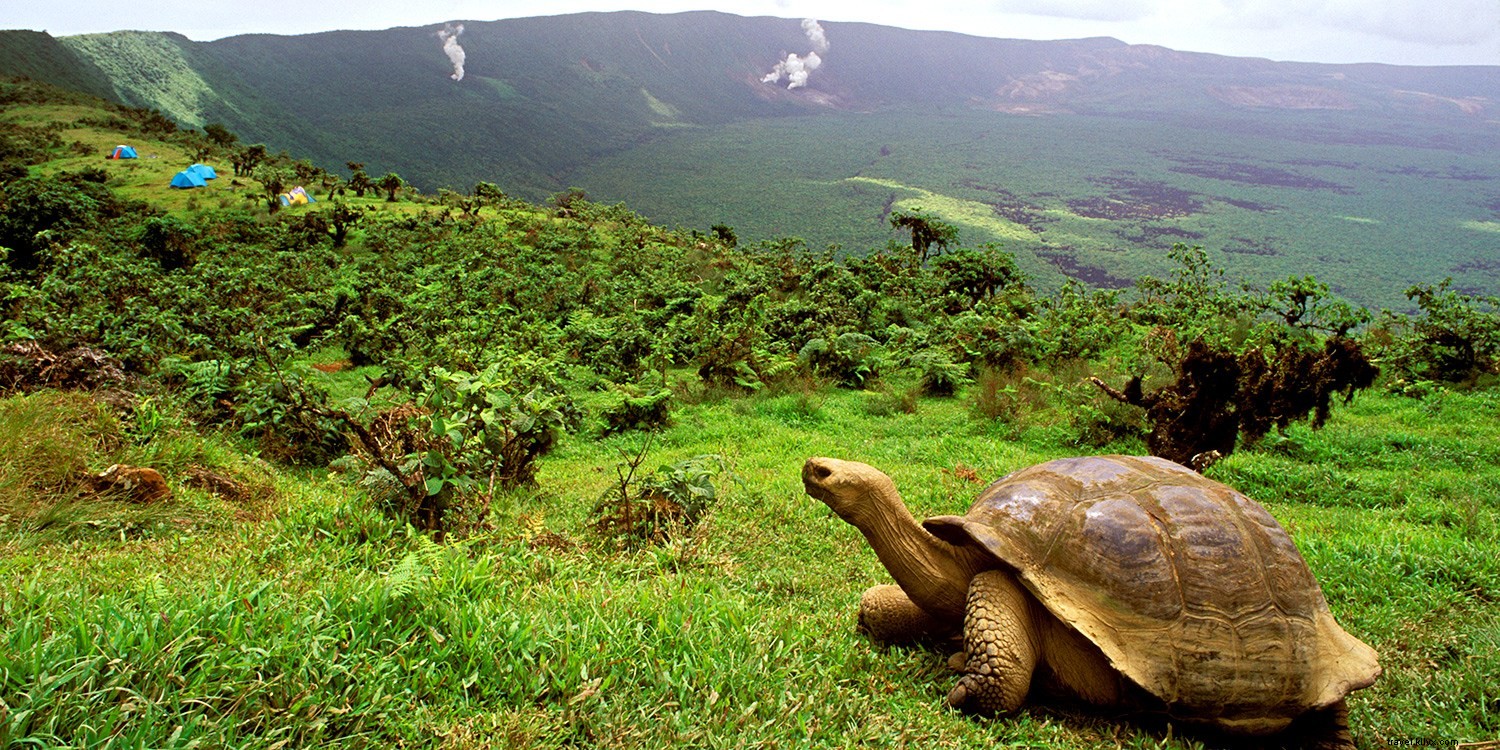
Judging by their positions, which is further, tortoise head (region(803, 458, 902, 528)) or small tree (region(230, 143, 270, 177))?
small tree (region(230, 143, 270, 177))

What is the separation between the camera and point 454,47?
133750 mm

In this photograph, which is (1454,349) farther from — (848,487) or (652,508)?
(652,508)

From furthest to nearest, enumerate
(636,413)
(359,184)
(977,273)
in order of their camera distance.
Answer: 1. (359,184)
2. (977,273)
3. (636,413)

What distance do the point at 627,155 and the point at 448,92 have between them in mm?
40729

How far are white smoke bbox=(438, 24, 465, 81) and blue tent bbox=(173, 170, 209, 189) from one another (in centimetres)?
11048

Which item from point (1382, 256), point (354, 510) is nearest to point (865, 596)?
point (354, 510)

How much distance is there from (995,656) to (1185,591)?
944mm

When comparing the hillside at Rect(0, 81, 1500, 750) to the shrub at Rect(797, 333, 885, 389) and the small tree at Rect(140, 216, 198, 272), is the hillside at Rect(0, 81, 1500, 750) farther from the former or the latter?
the small tree at Rect(140, 216, 198, 272)

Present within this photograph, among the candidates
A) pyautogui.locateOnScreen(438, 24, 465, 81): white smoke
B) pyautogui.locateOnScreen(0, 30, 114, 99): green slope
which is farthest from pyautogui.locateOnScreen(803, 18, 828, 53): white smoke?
pyautogui.locateOnScreen(0, 30, 114, 99): green slope

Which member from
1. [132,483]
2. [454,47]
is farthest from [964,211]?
[454,47]

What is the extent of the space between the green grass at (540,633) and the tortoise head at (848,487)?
0.62 meters

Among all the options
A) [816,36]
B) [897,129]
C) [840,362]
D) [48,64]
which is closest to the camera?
[840,362]

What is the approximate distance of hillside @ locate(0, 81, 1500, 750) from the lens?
2541 mm

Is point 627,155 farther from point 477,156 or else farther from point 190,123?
point 190,123
